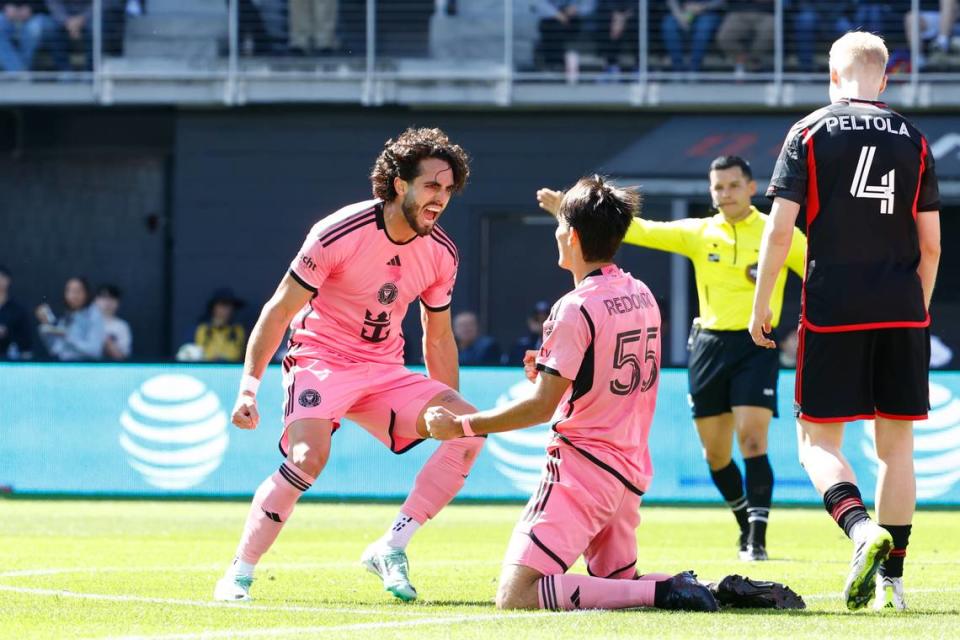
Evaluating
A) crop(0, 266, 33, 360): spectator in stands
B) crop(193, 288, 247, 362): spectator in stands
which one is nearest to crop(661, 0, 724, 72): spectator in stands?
crop(193, 288, 247, 362): spectator in stands

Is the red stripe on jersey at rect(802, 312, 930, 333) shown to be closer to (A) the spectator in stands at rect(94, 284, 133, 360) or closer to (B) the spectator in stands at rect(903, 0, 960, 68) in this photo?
(A) the spectator in stands at rect(94, 284, 133, 360)

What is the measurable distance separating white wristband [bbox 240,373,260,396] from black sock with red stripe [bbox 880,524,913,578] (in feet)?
8.93

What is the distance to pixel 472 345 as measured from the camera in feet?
61.8

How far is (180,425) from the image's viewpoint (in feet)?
52.1

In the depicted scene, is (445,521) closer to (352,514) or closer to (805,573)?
(352,514)

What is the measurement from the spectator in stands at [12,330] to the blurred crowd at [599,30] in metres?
4.46

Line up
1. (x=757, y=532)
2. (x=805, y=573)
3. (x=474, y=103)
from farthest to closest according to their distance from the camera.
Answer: (x=474, y=103) → (x=757, y=532) → (x=805, y=573)

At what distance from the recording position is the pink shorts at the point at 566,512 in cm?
658

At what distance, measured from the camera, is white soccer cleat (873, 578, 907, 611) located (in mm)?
6773

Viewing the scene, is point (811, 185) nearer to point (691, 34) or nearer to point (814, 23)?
point (691, 34)

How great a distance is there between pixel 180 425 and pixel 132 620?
9.64 meters

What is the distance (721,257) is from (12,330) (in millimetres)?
10836

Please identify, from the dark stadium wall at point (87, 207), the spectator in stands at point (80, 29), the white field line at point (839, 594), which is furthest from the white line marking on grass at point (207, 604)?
the dark stadium wall at point (87, 207)

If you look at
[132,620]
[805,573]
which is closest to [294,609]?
[132,620]
